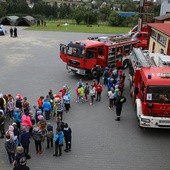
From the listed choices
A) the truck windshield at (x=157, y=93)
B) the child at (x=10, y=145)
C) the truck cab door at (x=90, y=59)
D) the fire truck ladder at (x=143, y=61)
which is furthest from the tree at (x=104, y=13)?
the child at (x=10, y=145)

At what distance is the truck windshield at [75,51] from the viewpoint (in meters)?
20.6

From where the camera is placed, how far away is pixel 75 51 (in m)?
20.9

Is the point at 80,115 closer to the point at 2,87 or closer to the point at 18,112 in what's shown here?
the point at 18,112

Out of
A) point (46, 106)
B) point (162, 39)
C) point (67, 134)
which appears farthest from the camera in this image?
point (162, 39)

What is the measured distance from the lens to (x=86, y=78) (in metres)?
22.0

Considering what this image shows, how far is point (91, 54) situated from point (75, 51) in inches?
45.6

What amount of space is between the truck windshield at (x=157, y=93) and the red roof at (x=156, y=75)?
0.57 feet

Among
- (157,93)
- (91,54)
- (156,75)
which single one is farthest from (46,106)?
(91,54)

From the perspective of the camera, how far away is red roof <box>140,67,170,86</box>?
41.7 ft

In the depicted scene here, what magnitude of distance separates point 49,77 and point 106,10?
52960mm

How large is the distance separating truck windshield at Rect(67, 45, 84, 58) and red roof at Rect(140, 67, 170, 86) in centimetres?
690

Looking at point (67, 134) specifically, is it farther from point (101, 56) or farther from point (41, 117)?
point (101, 56)

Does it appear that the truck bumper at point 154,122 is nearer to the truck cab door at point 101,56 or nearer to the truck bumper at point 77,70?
the truck bumper at point 77,70

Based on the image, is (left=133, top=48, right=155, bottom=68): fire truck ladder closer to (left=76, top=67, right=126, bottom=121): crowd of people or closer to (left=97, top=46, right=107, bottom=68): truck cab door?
(left=76, top=67, right=126, bottom=121): crowd of people
